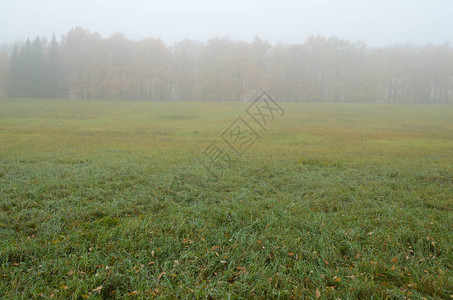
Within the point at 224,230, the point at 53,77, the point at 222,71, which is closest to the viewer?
the point at 224,230

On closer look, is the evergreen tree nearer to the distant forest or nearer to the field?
the distant forest

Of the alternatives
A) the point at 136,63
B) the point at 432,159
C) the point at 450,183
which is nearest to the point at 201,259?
the point at 450,183

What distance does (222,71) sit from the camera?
148 ft

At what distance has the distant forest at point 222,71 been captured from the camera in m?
44.8

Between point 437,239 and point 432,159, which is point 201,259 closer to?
point 437,239

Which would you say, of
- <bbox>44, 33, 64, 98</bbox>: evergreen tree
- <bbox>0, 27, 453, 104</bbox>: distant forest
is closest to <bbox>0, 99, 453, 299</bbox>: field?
<bbox>0, 27, 453, 104</bbox>: distant forest

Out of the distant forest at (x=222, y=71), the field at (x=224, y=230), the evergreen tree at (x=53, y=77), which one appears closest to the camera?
the field at (x=224, y=230)

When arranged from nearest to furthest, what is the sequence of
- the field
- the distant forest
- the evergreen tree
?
the field, the distant forest, the evergreen tree

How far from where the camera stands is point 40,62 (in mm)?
46688

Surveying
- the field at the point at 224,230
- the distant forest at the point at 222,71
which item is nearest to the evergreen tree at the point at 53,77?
the distant forest at the point at 222,71

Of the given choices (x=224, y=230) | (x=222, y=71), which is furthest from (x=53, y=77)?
(x=224, y=230)

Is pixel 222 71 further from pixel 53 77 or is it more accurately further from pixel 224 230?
pixel 224 230

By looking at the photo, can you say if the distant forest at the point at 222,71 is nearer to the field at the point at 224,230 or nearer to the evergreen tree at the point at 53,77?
the evergreen tree at the point at 53,77

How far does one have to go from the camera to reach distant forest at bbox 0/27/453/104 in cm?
4481
